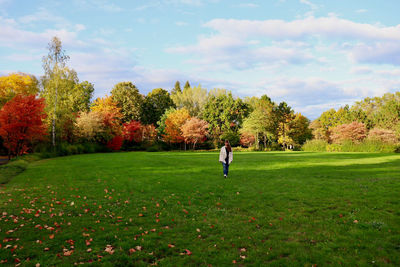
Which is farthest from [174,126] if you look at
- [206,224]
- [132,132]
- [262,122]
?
[206,224]

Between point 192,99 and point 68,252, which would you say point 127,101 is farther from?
point 68,252

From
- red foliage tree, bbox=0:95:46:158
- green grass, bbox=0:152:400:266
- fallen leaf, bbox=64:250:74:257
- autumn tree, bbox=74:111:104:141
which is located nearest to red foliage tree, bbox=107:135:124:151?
autumn tree, bbox=74:111:104:141

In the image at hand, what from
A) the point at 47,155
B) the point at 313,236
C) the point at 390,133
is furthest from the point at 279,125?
the point at 313,236

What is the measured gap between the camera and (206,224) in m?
6.58

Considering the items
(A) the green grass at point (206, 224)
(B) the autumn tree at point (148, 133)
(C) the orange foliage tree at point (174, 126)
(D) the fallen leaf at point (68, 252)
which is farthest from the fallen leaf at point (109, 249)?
(B) the autumn tree at point (148, 133)

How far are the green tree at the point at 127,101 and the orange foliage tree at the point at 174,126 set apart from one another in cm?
861

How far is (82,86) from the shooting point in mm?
64375

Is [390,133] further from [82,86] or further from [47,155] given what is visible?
[82,86]

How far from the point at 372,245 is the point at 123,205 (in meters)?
7.25

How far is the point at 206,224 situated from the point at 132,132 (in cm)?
4689

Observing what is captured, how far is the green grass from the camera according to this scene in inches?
184

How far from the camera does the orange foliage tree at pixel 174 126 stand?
2069 inches

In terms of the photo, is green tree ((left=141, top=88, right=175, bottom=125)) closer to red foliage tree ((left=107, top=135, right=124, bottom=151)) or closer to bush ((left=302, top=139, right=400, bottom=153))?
red foliage tree ((left=107, top=135, right=124, bottom=151))

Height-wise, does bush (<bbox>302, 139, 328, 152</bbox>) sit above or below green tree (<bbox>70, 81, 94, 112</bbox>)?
below
